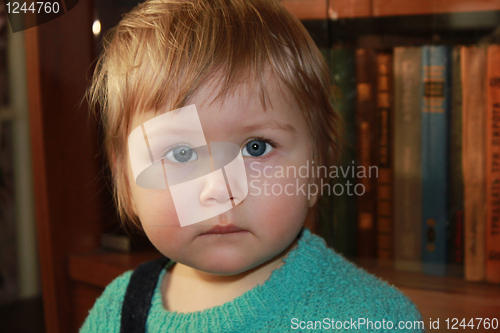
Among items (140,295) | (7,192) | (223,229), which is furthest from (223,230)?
(7,192)

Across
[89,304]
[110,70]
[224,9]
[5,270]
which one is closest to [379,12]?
[224,9]

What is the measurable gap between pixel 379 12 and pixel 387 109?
103 millimetres

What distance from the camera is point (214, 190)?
336mm

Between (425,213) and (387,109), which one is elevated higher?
(387,109)

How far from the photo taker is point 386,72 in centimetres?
45

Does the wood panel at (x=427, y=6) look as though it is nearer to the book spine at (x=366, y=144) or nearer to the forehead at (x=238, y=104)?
the book spine at (x=366, y=144)

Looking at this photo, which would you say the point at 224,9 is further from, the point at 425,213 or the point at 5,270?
the point at 5,270

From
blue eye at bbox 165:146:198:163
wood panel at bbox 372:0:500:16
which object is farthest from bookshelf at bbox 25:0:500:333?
blue eye at bbox 165:146:198:163

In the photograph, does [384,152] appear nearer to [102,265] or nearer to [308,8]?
[308,8]

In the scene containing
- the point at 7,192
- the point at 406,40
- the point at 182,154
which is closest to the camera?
the point at 182,154

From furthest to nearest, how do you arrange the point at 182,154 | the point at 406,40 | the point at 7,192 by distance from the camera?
1. the point at 7,192
2. the point at 406,40
3. the point at 182,154

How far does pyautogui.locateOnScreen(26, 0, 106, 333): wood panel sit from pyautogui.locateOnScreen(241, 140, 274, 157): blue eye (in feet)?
0.53

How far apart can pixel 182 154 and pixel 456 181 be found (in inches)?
11.9

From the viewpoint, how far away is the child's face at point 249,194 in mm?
340
